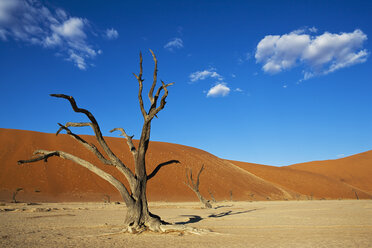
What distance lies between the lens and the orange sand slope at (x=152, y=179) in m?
36.4

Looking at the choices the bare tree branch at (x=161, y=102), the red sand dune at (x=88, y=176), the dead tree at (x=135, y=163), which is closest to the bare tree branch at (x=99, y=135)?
the dead tree at (x=135, y=163)

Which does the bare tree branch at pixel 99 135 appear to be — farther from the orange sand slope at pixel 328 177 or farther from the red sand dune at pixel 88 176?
the orange sand slope at pixel 328 177

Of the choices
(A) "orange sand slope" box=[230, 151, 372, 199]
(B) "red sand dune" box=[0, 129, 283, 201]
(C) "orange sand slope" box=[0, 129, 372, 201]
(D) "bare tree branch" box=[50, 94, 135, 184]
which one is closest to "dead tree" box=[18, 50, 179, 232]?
(D) "bare tree branch" box=[50, 94, 135, 184]

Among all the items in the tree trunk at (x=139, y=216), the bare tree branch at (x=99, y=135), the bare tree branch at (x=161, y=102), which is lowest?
the tree trunk at (x=139, y=216)

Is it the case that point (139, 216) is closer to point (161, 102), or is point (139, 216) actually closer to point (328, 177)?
point (161, 102)

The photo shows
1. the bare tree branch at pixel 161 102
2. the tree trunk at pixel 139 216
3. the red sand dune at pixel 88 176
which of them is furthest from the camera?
the red sand dune at pixel 88 176

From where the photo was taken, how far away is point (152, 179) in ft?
156

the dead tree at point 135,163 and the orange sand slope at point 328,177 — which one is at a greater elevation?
the orange sand slope at point 328,177

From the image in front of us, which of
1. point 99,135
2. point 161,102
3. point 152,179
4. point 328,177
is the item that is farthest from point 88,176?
point 328,177

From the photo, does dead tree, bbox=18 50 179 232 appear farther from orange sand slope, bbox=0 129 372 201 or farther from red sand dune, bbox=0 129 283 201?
orange sand slope, bbox=0 129 372 201

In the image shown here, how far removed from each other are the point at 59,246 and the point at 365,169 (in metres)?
95.1

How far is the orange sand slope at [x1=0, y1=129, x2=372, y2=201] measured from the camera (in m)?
36.4

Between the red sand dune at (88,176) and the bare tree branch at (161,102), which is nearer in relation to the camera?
the bare tree branch at (161,102)

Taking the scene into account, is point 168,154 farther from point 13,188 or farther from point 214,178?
point 13,188
